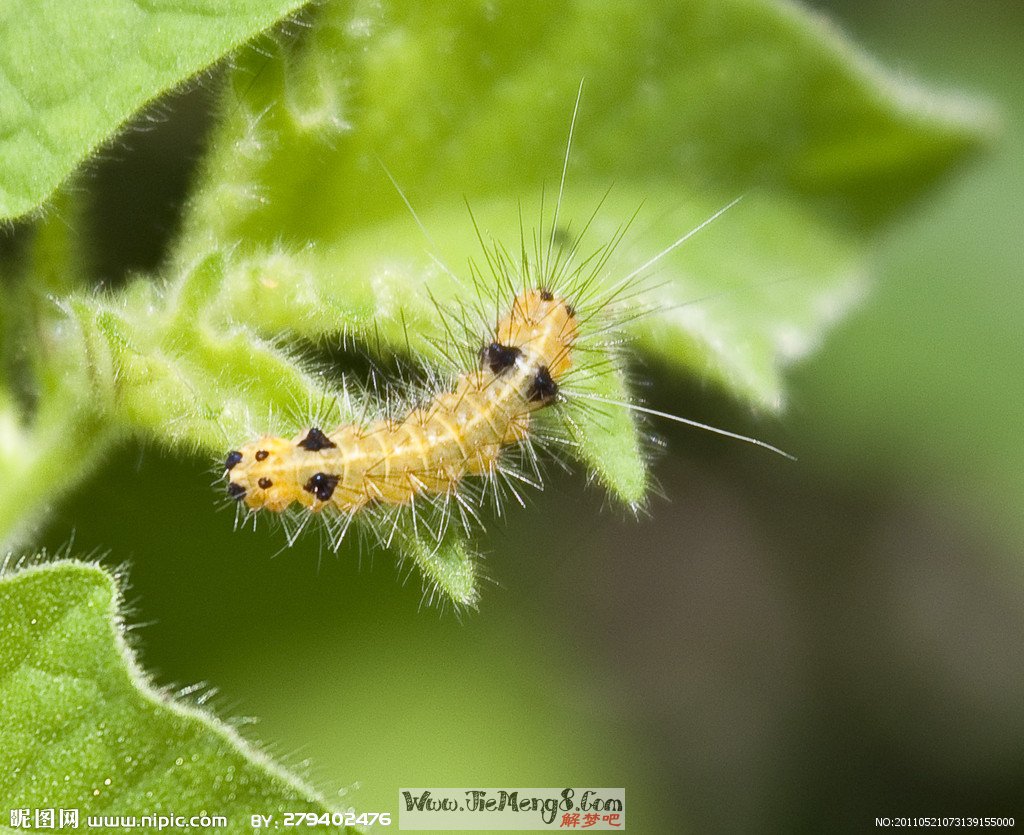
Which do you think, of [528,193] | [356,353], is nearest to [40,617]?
[356,353]

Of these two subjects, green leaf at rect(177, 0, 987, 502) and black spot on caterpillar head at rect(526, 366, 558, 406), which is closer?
green leaf at rect(177, 0, 987, 502)

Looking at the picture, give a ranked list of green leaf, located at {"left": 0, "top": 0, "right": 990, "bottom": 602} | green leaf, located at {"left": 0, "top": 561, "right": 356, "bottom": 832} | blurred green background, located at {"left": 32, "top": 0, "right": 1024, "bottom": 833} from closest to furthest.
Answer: green leaf, located at {"left": 0, "top": 561, "right": 356, "bottom": 832} < green leaf, located at {"left": 0, "top": 0, "right": 990, "bottom": 602} < blurred green background, located at {"left": 32, "top": 0, "right": 1024, "bottom": 833}

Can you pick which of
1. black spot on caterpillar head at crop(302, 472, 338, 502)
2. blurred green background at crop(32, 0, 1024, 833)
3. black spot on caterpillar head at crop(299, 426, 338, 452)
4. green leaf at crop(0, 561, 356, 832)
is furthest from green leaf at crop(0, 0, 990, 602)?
blurred green background at crop(32, 0, 1024, 833)

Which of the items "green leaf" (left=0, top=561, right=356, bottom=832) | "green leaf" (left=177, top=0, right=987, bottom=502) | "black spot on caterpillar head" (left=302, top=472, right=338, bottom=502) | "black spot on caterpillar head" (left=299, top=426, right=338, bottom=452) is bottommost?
"green leaf" (left=0, top=561, right=356, bottom=832)

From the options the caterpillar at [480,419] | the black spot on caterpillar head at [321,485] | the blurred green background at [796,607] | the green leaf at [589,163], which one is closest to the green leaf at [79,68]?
the green leaf at [589,163]

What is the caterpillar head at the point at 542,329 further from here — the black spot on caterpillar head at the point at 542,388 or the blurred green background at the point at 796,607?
the blurred green background at the point at 796,607

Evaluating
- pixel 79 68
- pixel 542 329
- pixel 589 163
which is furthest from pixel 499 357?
pixel 79 68

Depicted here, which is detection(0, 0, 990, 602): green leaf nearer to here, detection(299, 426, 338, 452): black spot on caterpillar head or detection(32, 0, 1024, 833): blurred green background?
detection(299, 426, 338, 452): black spot on caterpillar head
